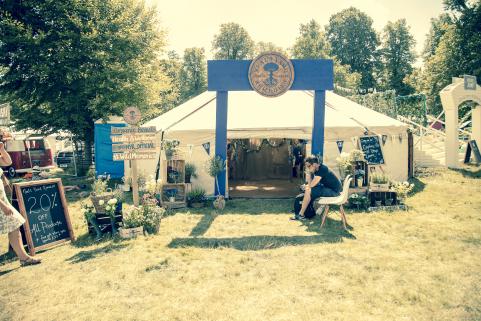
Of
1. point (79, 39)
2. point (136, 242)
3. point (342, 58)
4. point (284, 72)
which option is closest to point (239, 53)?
point (342, 58)

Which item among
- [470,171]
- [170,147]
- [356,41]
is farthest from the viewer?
[356,41]

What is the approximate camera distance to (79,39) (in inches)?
562

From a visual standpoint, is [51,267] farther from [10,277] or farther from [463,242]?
[463,242]

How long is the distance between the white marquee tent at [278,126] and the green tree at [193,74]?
2613cm

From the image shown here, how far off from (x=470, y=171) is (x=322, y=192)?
356 inches

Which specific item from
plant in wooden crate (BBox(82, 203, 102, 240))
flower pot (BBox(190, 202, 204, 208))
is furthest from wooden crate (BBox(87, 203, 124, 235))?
flower pot (BBox(190, 202, 204, 208))

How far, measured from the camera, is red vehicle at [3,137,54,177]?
50.3 ft

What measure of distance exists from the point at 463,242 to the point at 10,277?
704cm

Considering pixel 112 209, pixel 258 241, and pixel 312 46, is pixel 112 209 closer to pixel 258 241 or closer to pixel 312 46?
pixel 258 241

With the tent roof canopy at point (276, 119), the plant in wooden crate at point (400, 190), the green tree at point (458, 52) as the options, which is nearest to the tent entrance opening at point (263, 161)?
the tent roof canopy at point (276, 119)

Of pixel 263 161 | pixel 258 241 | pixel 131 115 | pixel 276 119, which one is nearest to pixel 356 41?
pixel 263 161

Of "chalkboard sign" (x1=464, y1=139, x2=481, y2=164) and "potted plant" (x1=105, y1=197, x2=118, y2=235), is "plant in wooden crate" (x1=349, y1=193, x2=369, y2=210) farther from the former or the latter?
"chalkboard sign" (x1=464, y1=139, x2=481, y2=164)

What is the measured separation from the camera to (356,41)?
38.5m

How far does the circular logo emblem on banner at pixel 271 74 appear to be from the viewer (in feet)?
28.6
